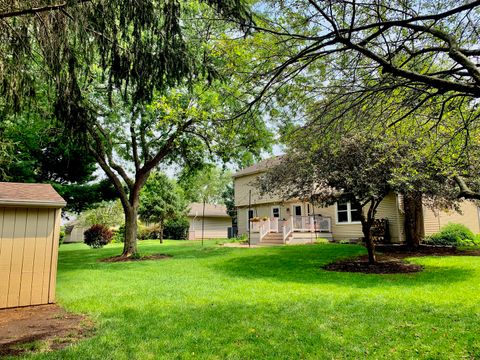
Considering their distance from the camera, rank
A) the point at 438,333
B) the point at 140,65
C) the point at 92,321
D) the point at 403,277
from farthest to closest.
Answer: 1. the point at 403,277
2. the point at 92,321
3. the point at 438,333
4. the point at 140,65

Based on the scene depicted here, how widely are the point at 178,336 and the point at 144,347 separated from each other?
529 mm

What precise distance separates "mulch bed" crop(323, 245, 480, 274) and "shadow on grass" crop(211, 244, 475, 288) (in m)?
0.48

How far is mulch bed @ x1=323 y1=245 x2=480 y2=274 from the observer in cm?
1020

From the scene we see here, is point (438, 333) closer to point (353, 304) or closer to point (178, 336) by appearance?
point (353, 304)

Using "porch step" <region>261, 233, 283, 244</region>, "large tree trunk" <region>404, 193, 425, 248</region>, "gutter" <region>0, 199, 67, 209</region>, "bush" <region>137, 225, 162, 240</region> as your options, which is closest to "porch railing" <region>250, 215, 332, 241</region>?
"porch step" <region>261, 233, 283, 244</region>

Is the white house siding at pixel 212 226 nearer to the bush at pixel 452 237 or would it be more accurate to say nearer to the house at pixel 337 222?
the house at pixel 337 222

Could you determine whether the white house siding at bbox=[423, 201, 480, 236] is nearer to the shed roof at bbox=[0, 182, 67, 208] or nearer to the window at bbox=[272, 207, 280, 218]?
the window at bbox=[272, 207, 280, 218]

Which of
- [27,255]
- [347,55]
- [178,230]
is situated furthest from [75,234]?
[347,55]

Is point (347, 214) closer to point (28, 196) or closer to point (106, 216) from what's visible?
point (28, 196)

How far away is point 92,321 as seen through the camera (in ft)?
17.5

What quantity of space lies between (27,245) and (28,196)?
38.7 inches

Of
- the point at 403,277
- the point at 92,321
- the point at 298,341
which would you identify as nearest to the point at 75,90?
the point at 92,321

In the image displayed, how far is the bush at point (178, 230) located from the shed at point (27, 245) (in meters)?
26.7

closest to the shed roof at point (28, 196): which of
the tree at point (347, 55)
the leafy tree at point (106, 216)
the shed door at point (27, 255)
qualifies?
the shed door at point (27, 255)
